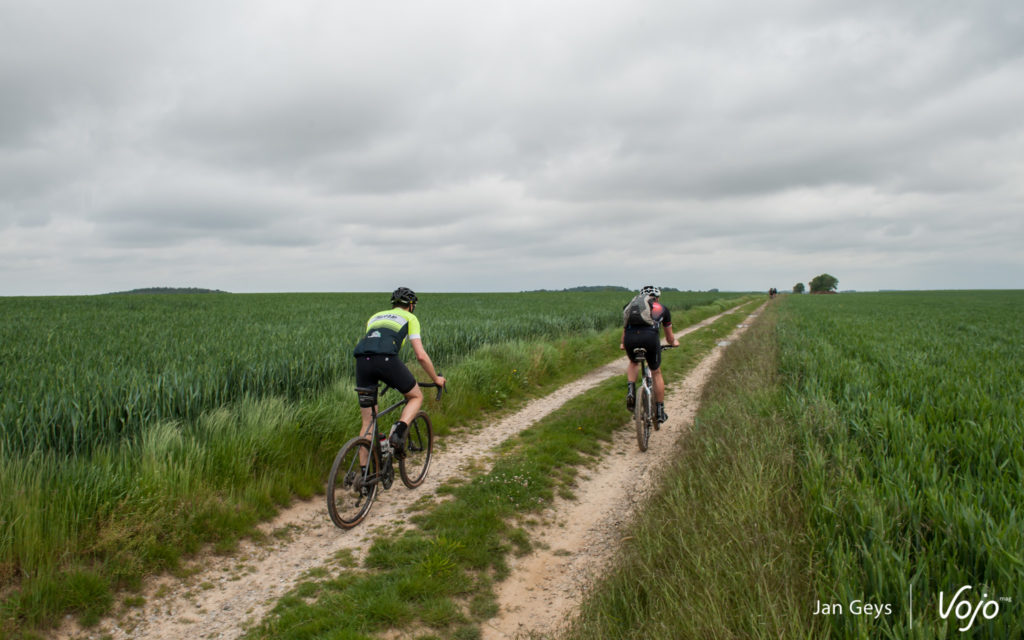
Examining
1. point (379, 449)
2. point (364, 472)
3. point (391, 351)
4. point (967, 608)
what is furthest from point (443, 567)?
point (967, 608)

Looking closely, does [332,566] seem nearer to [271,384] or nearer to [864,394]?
[271,384]

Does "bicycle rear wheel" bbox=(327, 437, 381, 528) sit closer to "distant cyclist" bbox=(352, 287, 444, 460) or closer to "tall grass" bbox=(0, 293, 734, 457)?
"distant cyclist" bbox=(352, 287, 444, 460)

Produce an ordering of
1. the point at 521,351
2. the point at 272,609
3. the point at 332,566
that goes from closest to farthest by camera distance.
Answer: the point at 272,609, the point at 332,566, the point at 521,351

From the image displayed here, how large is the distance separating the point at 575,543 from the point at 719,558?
1.65 meters

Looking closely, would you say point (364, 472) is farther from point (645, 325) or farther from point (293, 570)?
point (645, 325)

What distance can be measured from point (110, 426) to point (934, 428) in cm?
869

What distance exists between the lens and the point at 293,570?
4008 millimetres

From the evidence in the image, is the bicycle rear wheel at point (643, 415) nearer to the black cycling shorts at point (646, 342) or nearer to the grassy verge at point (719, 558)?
the black cycling shorts at point (646, 342)

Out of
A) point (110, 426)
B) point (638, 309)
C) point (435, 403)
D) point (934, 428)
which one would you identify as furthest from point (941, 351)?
point (110, 426)

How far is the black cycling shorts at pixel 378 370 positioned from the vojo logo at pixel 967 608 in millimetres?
4334

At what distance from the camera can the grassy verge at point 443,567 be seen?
10.5 feet

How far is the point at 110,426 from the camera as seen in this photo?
5074mm

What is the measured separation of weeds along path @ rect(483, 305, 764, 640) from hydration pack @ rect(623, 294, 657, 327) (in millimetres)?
1918

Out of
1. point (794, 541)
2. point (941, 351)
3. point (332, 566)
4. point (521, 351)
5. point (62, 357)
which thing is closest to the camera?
point (794, 541)
